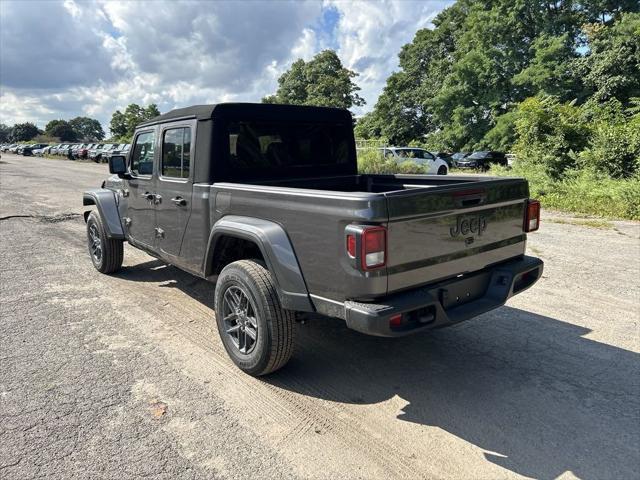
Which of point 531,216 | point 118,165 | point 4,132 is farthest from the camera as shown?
point 4,132

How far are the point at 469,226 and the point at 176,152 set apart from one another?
108 inches

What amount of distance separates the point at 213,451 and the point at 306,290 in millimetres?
1095

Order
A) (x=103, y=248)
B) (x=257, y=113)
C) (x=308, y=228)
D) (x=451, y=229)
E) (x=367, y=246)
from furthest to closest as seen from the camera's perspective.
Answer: (x=103, y=248) → (x=257, y=113) → (x=451, y=229) → (x=308, y=228) → (x=367, y=246)

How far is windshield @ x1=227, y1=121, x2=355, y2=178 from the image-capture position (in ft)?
13.2

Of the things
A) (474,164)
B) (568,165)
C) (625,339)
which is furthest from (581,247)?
(474,164)

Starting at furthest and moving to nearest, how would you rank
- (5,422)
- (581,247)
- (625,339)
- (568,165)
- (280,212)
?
(568,165)
(581,247)
(625,339)
(280,212)
(5,422)

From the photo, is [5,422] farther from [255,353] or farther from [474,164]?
[474,164]

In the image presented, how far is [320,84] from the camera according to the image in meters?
46.6

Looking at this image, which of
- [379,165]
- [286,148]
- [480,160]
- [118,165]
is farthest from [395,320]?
[480,160]

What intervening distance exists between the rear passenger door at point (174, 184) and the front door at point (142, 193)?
0.66ft

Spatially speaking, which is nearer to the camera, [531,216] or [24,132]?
[531,216]

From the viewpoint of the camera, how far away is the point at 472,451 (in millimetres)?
2643

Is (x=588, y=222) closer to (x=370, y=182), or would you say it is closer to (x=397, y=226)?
(x=370, y=182)

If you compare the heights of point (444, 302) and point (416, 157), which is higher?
point (416, 157)
